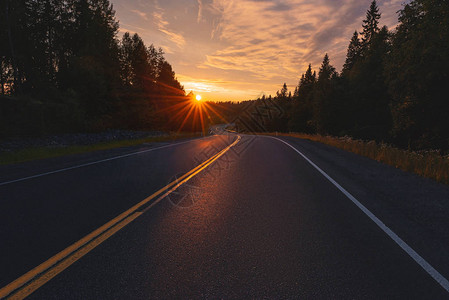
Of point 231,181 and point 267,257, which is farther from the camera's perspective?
point 231,181

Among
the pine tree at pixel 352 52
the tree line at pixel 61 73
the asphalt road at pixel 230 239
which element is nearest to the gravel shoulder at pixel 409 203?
the asphalt road at pixel 230 239

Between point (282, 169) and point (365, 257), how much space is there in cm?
621

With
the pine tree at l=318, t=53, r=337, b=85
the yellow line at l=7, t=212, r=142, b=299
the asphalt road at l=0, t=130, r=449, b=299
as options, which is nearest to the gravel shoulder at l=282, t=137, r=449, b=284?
the asphalt road at l=0, t=130, r=449, b=299

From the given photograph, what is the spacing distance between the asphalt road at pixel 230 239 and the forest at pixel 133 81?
985cm

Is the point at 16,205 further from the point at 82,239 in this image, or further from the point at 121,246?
the point at 121,246

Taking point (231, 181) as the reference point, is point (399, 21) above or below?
above

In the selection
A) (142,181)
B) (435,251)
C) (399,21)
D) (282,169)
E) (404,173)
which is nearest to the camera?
(435,251)

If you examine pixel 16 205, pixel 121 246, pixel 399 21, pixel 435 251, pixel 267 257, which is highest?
pixel 399 21

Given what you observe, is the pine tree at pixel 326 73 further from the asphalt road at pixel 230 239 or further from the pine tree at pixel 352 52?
the asphalt road at pixel 230 239

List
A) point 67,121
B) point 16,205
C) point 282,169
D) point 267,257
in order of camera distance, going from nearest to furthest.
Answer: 1. point 267,257
2. point 16,205
3. point 282,169
4. point 67,121

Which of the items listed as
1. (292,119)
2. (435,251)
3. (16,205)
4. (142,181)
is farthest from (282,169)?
(292,119)

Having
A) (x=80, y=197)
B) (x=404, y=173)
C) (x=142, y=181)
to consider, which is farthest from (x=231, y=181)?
(x=404, y=173)

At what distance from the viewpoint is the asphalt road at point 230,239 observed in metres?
2.51

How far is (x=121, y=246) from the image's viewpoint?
10.8 ft
